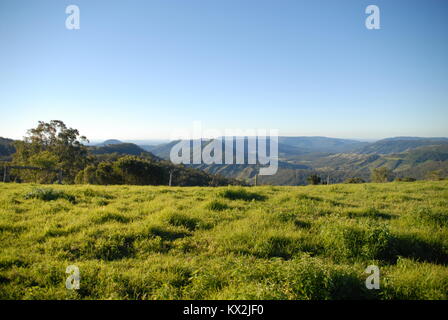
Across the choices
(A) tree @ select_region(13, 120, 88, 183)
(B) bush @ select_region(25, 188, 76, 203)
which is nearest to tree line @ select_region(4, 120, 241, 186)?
(A) tree @ select_region(13, 120, 88, 183)

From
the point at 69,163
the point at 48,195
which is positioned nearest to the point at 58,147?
the point at 69,163

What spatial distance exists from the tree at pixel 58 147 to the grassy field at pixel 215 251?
178ft

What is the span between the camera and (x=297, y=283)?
395cm

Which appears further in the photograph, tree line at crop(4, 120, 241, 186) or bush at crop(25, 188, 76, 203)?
tree line at crop(4, 120, 241, 186)

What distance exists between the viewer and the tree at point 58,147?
178 feet

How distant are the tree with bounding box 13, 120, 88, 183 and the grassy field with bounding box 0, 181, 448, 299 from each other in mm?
54351

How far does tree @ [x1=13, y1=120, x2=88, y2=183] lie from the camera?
178ft

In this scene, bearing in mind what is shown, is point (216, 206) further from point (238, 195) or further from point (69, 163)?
point (69, 163)

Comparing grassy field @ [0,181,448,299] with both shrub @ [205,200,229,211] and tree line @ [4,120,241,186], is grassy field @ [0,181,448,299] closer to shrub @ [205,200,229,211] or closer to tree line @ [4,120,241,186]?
shrub @ [205,200,229,211]

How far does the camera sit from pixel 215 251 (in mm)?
5898

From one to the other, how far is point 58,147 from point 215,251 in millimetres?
66157

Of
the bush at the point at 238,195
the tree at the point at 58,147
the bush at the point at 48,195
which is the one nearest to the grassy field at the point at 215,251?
the bush at the point at 48,195
